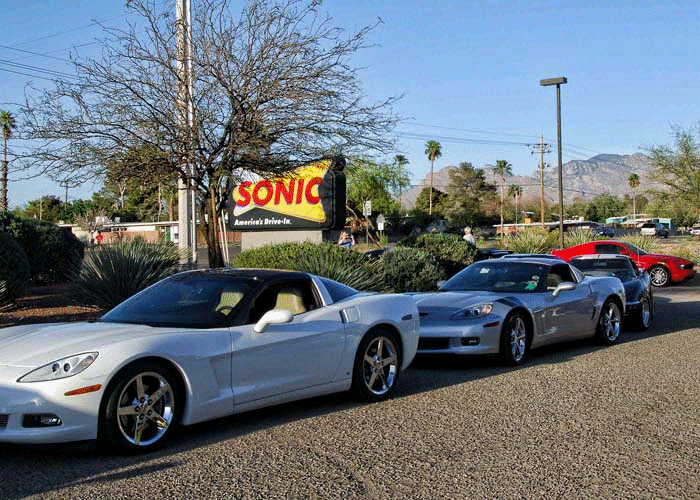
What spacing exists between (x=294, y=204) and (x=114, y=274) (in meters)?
8.22

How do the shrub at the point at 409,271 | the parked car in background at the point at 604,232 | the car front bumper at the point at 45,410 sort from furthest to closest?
the parked car in background at the point at 604,232 < the shrub at the point at 409,271 < the car front bumper at the point at 45,410

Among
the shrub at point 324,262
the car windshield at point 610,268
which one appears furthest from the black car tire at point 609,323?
the shrub at point 324,262

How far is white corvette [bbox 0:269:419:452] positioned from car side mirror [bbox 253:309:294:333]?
0.4 inches

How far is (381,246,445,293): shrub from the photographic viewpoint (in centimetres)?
1834

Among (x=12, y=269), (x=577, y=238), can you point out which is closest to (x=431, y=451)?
(x=12, y=269)

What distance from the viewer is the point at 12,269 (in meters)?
14.6

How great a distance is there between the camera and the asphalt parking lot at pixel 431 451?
5375 mm

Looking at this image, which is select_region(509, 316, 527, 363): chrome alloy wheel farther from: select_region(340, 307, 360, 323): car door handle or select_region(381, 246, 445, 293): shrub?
select_region(381, 246, 445, 293): shrub

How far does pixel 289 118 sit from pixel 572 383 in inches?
251

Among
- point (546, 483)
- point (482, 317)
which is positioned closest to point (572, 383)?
point (482, 317)

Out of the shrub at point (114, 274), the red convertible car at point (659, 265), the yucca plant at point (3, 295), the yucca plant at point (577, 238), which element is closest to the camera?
the yucca plant at point (3, 295)

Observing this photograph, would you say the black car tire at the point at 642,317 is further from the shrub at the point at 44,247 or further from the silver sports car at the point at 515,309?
the shrub at the point at 44,247

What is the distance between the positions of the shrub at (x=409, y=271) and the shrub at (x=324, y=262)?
63 cm

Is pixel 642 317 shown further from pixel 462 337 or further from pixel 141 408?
pixel 141 408
